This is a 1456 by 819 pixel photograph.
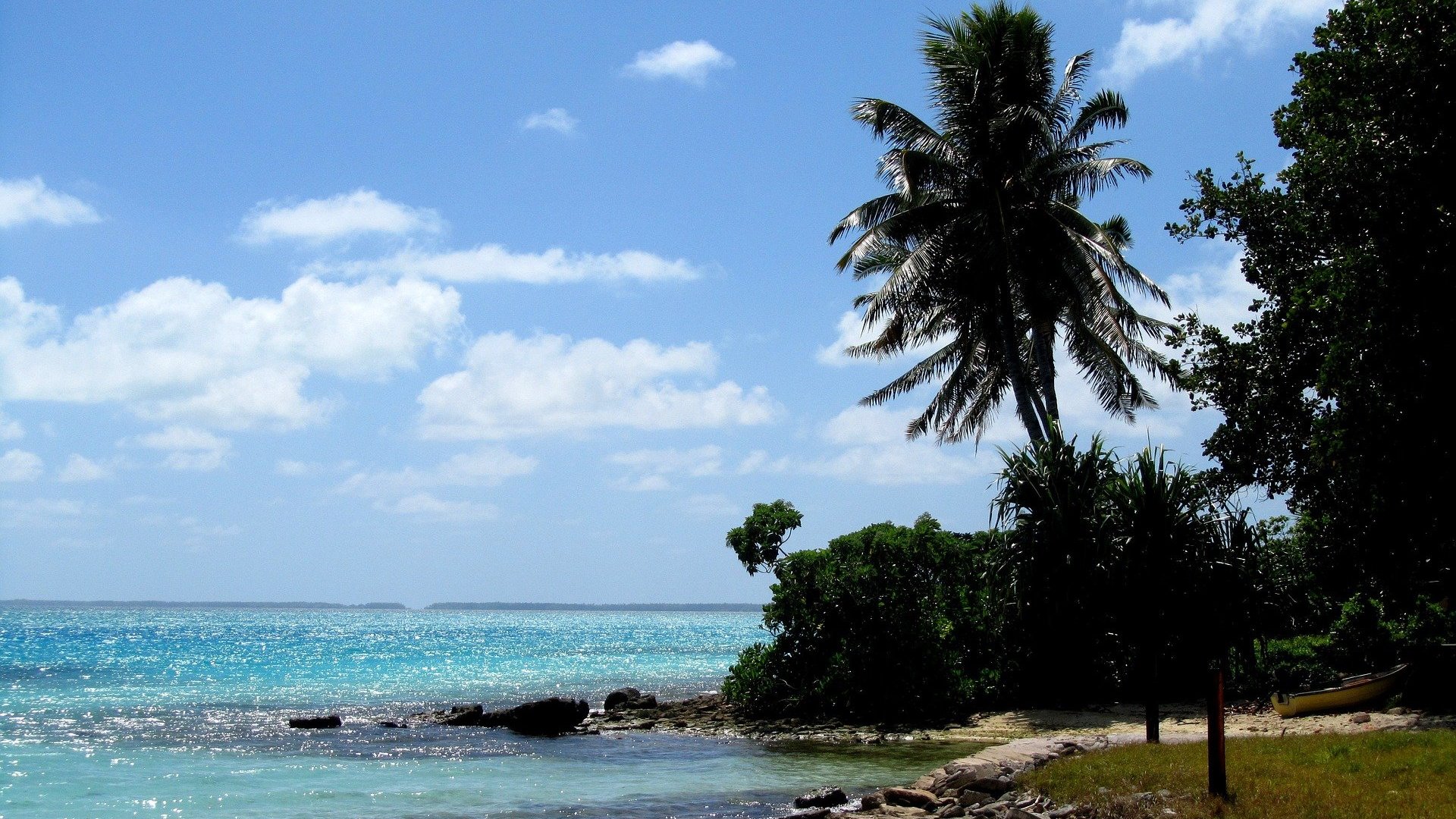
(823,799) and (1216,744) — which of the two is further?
(823,799)

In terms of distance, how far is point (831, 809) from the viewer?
50.5 feet

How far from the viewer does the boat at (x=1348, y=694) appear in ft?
64.5

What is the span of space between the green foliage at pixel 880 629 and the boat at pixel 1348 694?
24.5 feet

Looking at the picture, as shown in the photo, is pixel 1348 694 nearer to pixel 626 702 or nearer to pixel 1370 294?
pixel 1370 294

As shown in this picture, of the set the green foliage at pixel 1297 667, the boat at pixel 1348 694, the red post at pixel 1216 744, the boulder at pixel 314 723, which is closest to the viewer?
the red post at pixel 1216 744

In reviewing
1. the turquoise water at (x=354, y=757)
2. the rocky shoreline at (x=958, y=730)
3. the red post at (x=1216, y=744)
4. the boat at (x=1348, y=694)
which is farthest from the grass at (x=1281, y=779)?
the boat at (x=1348, y=694)

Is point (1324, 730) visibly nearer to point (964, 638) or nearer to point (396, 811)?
point (964, 638)

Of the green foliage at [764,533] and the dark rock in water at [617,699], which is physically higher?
the green foliage at [764,533]

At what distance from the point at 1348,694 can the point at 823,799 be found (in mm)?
10609

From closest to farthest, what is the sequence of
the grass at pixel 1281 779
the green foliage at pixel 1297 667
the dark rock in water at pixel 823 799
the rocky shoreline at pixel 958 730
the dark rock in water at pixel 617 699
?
1. the grass at pixel 1281 779
2. the rocky shoreline at pixel 958 730
3. the dark rock in water at pixel 823 799
4. the green foliage at pixel 1297 667
5. the dark rock in water at pixel 617 699

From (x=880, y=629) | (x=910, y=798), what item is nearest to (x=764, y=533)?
(x=880, y=629)

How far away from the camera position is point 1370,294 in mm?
13391

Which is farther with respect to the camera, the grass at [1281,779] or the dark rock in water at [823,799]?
the dark rock in water at [823,799]

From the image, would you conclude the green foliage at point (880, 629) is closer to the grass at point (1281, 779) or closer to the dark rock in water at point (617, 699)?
the dark rock in water at point (617, 699)
